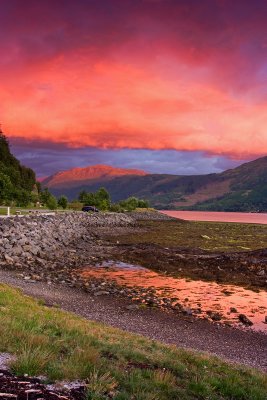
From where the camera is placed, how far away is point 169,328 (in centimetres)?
1975

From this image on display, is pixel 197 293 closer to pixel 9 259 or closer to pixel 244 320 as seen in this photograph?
pixel 244 320

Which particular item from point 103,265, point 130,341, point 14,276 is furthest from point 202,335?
point 103,265

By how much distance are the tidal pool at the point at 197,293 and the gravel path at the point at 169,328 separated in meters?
1.91

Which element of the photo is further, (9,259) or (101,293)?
(9,259)

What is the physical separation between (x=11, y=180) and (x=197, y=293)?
4364 inches

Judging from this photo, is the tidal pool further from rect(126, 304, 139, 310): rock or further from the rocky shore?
rect(126, 304, 139, 310): rock

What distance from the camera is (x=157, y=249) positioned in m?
52.8

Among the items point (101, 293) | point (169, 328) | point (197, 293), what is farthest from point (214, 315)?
point (101, 293)

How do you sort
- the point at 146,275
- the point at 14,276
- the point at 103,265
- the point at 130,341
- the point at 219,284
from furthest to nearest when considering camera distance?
the point at 103,265 < the point at 146,275 < the point at 219,284 < the point at 14,276 < the point at 130,341

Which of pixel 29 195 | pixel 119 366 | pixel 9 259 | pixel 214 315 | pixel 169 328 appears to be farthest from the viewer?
pixel 29 195

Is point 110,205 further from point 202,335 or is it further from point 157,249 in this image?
point 202,335

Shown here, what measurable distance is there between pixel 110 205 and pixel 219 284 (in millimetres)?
132140

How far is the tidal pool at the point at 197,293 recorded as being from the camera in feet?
77.3

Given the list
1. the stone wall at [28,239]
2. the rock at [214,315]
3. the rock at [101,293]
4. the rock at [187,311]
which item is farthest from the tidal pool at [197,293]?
the stone wall at [28,239]
